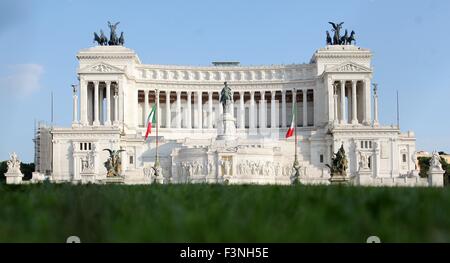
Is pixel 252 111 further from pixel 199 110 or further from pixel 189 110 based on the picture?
pixel 189 110

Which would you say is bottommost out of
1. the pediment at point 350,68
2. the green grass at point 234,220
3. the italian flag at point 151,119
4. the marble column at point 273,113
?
the green grass at point 234,220

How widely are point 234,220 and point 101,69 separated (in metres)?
108

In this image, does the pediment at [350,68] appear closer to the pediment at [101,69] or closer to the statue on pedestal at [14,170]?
the pediment at [101,69]

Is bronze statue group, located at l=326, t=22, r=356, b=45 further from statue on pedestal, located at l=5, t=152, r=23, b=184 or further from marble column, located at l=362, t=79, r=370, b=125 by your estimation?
statue on pedestal, located at l=5, t=152, r=23, b=184

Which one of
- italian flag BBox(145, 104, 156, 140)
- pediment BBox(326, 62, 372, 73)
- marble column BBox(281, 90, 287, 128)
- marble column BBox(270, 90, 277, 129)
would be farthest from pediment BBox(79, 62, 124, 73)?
pediment BBox(326, 62, 372, 73)

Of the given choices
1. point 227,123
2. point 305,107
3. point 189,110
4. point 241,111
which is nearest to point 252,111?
point 241,111

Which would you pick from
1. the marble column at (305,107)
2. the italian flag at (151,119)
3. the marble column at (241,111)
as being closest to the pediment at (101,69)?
the italian flag at (151,119)

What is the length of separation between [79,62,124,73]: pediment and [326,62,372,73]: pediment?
37.2m

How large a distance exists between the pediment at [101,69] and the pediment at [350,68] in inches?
1464

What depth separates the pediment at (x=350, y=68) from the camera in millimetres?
119188

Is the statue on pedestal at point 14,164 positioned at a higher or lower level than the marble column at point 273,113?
lower

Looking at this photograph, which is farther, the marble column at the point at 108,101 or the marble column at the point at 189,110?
the marble column at the point at 189,110
